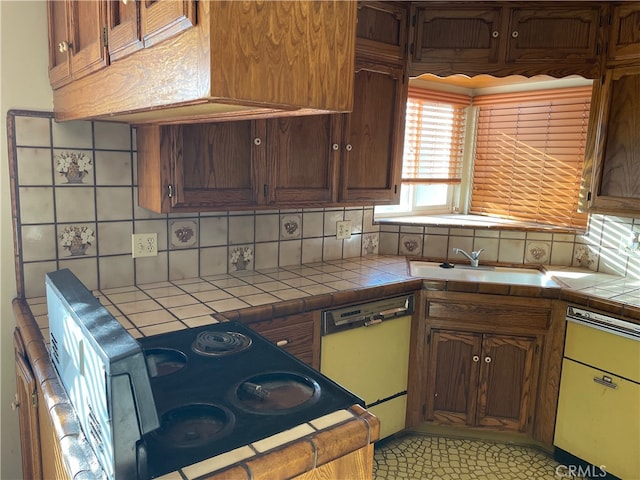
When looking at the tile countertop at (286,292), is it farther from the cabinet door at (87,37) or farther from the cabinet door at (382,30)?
the cabinet door at (382,30)

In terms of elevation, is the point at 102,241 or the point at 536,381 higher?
the point at 102,241

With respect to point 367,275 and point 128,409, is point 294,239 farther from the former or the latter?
point 128,409

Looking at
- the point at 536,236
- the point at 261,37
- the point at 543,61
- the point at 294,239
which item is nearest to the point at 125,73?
the point at 261,37

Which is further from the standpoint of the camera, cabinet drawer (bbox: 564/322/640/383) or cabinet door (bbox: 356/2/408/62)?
cabinet door (bbox: 356/2/408/62)

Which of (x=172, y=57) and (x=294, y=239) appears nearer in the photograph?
(x=172, y=57)

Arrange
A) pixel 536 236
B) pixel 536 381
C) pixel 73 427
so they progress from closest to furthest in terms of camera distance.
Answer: pixel 73 427, pixel 536 381, pixel 536 236

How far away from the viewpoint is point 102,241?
190 cm

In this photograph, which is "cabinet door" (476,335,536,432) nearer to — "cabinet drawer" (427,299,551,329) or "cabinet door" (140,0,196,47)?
"cabinet drawer" (427,299,551,329)

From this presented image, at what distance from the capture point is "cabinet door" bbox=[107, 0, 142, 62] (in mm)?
924

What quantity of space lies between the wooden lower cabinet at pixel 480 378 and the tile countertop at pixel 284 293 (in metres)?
0.27

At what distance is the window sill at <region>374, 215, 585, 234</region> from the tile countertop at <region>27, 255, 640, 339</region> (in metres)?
0.25

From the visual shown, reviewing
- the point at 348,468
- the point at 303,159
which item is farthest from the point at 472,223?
the point at 348,468

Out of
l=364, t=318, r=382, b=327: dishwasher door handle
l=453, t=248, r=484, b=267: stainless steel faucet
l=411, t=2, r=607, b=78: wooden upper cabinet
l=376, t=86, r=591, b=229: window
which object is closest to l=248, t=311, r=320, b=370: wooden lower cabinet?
l=364, t=318, r=382, b=327: dishwasher door handle

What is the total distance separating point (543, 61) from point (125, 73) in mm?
2104
